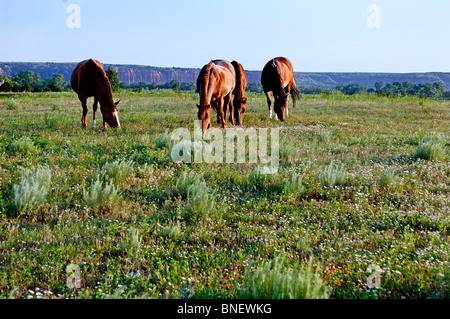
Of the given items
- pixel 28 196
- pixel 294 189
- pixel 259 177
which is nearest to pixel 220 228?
pixel 294 189

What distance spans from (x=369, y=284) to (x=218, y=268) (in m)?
1.60

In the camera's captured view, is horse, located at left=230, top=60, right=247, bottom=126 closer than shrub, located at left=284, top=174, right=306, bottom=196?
No

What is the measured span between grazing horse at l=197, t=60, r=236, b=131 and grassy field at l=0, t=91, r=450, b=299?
1888mm

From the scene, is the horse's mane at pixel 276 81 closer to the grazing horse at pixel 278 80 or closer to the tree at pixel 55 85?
the grazing horse at pixel 278 80

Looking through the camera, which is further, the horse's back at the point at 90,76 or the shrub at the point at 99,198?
the horse's back at the point at 90,76

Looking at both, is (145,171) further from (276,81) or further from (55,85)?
(55,85)

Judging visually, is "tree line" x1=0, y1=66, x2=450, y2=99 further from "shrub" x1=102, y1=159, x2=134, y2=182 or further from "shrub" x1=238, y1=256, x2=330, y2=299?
"shrub" x1=238, y1=256, x2=330, y2=299

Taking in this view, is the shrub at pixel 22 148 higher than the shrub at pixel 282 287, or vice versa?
the shrub at pixel 22 148

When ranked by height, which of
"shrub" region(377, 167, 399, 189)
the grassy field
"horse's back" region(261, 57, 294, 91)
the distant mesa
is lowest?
the grassy field

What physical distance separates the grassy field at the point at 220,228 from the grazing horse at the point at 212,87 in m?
1.89

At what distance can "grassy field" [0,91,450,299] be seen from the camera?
312 centimetres

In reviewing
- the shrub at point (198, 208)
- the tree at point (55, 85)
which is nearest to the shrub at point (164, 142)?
the shrub at point (198, 208)

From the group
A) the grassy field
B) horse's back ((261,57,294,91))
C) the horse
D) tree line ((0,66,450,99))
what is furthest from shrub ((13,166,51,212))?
tree line ((0,66,450,99))

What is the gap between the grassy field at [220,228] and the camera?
3115mm
